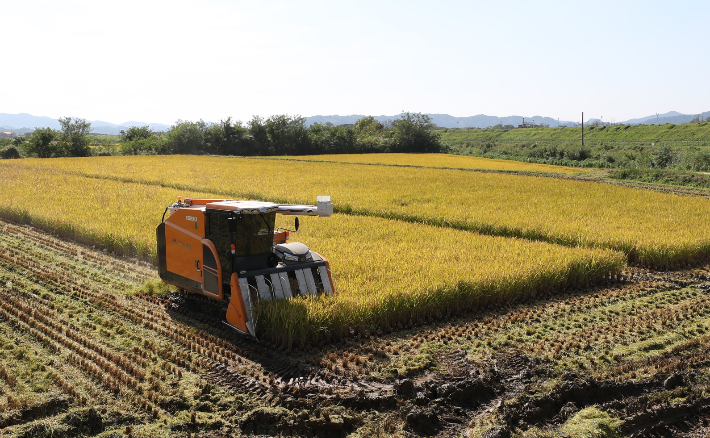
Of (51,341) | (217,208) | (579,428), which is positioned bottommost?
(579,428)

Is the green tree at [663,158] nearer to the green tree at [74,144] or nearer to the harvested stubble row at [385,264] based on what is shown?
the harvested stubble row at [385,264]

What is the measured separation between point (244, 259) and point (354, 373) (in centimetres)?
270

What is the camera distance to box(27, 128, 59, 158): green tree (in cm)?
5400

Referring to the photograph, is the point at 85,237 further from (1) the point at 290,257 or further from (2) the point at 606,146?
(2) the point at 606,146

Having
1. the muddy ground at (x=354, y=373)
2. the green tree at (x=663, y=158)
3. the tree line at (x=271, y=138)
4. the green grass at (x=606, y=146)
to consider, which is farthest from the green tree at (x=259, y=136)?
the muddy ground at (x=354, y=373)

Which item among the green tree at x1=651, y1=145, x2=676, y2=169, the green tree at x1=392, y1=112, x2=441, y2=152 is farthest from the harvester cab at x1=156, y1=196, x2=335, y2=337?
the green tree at x1=392, y1=112, x2=441, y2=152

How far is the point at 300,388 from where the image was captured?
6289 millimetres

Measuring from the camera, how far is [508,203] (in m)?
19.9

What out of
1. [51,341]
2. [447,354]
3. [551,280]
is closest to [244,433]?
[447,354]

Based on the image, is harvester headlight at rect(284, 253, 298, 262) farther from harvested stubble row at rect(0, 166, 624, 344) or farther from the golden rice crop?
the golden rice crop

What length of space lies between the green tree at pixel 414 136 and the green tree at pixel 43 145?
3904 centimetres

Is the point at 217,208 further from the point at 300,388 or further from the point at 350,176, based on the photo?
the point at 350,176

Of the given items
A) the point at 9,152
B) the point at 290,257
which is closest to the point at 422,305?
the point at 290,257

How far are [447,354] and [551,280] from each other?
4.35 m
